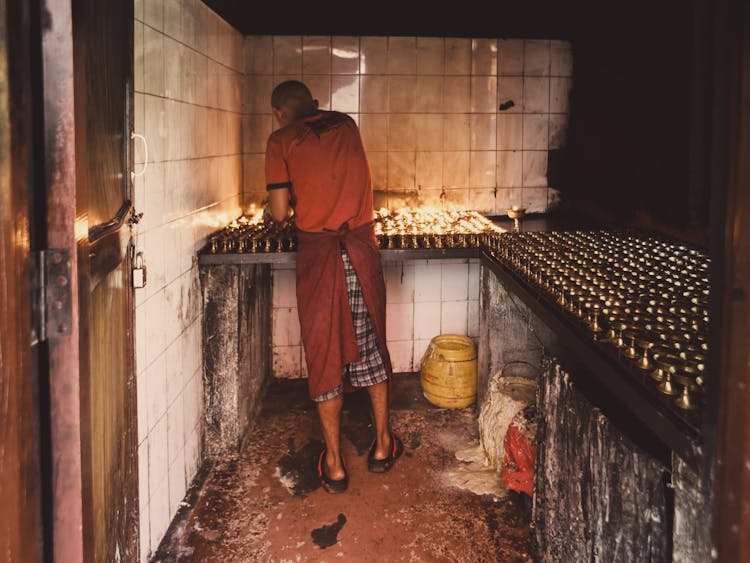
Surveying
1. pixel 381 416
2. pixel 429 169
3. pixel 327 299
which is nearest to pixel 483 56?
pixel 429 169

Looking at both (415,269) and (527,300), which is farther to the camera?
(415,269)

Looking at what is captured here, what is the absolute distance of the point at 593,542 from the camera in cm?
209

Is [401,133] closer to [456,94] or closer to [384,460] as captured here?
[456,94]

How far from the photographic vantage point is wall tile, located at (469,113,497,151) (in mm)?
5102

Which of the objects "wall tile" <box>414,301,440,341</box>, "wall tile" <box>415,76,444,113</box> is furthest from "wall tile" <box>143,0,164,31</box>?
"wall tile" <box>414,301,440,341</box>

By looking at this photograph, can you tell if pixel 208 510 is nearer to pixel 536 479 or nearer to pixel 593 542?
pixel 536 479

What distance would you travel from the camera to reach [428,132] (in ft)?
16.6

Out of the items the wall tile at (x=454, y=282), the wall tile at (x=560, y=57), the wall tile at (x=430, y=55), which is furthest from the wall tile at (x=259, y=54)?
the wall tile at (x=560, y=57)

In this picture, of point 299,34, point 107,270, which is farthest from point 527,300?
point 299,34

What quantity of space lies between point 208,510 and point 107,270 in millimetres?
1912

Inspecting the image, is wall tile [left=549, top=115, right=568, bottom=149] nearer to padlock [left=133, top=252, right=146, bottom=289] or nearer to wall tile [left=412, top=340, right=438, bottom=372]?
wall tile [left=412, top=340, right=438, bottom=372]

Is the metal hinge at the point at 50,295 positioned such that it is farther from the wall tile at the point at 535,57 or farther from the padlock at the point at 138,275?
the wall tile at the point at 535,57

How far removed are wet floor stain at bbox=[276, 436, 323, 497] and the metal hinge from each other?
248 centimetres

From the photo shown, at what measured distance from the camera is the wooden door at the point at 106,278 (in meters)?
1.28
